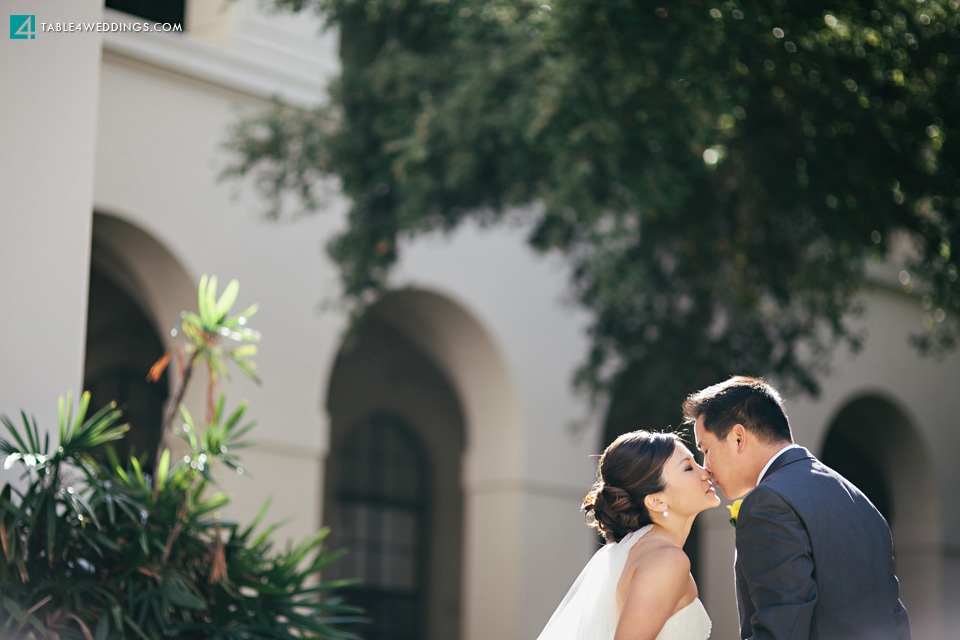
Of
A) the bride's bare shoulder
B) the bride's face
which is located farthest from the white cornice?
the bride's bare shoulder

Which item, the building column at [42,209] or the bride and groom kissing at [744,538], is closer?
the bride and groom kissing at [744,538]

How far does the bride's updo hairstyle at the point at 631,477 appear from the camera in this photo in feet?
12.8

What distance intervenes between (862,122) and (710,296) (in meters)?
2.45

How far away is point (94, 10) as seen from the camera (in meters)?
5.57

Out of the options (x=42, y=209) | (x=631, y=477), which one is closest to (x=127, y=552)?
(x=42, y=209)

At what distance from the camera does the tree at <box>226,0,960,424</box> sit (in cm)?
777

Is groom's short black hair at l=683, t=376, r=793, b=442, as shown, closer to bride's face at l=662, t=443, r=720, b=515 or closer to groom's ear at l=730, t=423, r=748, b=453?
groom's ear at l=730, t=423, r=748, b=453

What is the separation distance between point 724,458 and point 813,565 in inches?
17.1

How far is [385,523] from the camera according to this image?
1428cm

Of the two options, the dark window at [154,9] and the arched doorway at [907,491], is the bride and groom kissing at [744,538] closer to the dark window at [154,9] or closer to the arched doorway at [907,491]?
the dark window at [154,9]

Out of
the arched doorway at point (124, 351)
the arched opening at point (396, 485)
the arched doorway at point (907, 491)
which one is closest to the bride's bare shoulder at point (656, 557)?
the arched doorway at point (124, 351)

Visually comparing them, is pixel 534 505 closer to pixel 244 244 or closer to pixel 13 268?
pixel 244 244

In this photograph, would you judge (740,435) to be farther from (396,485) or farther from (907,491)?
(907,491)

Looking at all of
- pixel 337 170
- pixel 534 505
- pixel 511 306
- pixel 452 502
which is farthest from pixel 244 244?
pixel 452 502
